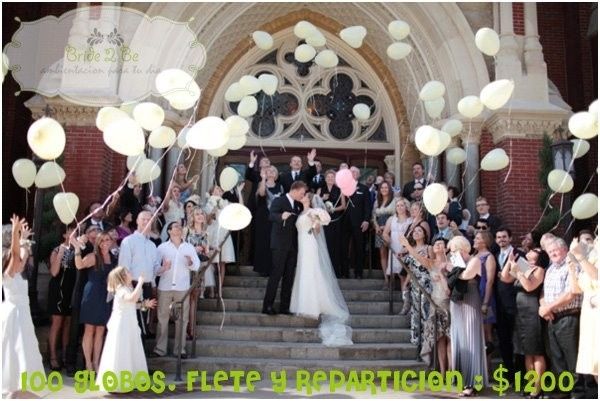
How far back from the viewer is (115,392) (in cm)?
645

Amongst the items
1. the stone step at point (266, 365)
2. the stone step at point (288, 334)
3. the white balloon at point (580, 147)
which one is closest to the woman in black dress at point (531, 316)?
the stone step at point (266, 365)

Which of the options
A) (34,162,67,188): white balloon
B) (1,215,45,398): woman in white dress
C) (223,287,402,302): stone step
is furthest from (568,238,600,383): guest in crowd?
(34,162,67,188): white balloon

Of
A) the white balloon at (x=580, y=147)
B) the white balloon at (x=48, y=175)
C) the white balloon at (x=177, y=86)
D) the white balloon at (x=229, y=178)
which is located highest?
the white balloon at (x=177, y=86)

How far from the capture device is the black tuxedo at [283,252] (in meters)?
8.40

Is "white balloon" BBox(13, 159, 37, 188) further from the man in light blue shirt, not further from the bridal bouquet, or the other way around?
the bridal bouquet

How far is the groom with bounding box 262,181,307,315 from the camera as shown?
27.6 feet

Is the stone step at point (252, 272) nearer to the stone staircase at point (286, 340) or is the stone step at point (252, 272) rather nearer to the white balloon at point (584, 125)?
the stone staircase at point (286, 340)

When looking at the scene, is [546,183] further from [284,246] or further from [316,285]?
[284,246]

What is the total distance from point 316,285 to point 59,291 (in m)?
3.22

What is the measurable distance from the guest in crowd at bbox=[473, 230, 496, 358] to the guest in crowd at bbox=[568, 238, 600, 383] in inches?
53.3

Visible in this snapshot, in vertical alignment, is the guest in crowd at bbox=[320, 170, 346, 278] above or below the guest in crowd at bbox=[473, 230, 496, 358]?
above

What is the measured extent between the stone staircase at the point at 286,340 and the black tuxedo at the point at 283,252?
0.29m

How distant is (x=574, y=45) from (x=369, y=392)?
378 inches

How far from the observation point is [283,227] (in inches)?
333
